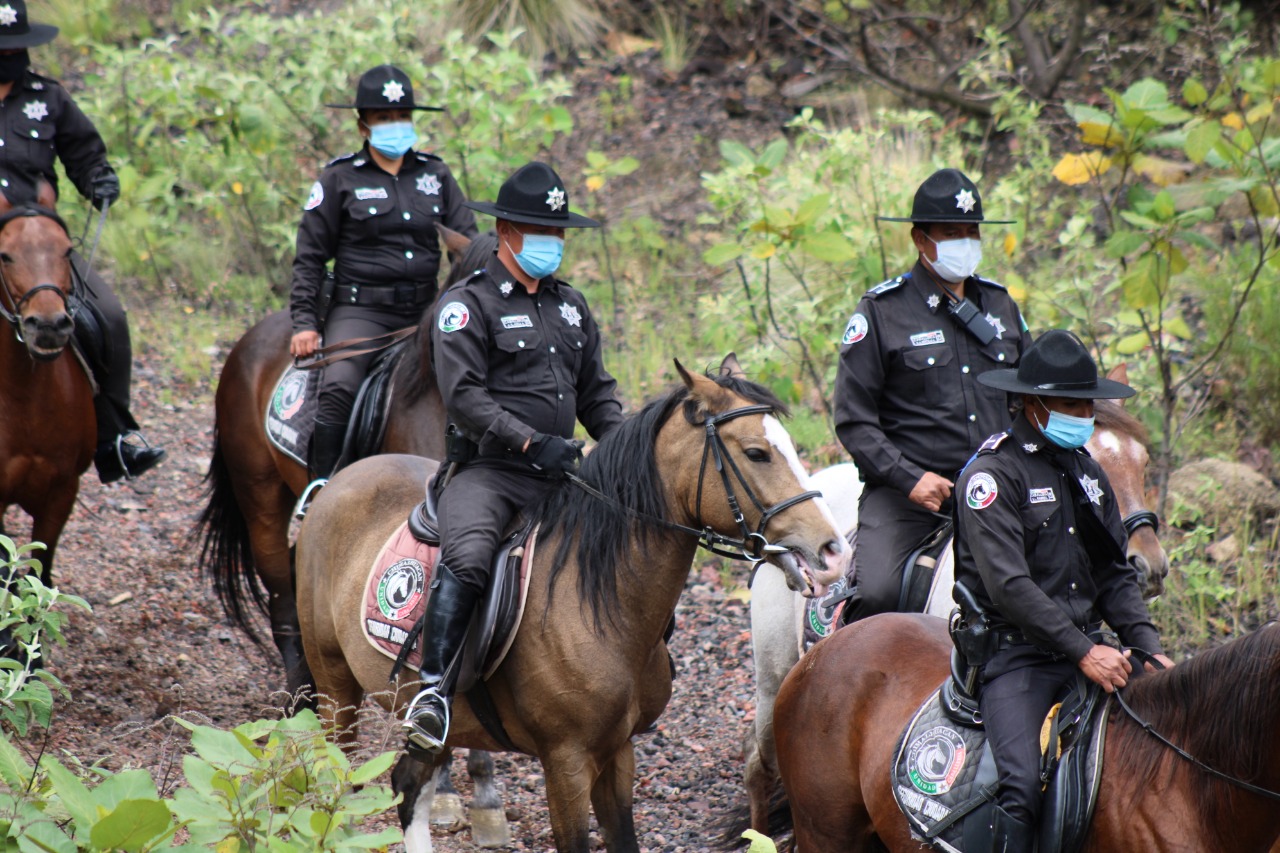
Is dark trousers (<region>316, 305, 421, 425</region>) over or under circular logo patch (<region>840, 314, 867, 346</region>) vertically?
under

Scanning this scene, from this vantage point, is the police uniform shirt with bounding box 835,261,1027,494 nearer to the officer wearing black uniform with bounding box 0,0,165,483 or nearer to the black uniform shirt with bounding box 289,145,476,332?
the black uniform shirt with bounding box 289,145,476,332

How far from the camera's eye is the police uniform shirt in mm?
5180

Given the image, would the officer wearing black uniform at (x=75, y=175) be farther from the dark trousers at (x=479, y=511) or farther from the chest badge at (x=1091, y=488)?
the chest badge at (x=1091, y=488)

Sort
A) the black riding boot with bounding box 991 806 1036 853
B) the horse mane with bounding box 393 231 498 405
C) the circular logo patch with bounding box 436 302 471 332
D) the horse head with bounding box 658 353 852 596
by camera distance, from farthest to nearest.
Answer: the horse mane with bounding box 393 231 498 405
the circular logo patch with bounding box 436 302 471 332
the horse head with bounding box 658 353 852 596
the black riding boot with bounding box 991 806 1036 853

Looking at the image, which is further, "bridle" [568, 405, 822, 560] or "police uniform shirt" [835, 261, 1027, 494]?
"police uniform shirt" [835, 261, 1027, 494]

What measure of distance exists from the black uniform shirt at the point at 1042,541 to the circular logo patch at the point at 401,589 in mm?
2032

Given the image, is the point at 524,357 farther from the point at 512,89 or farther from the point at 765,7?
the point at 765,7

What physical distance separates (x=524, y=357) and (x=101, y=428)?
10.9 feet

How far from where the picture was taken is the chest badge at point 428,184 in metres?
7.32

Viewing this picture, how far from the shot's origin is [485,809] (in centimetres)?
595

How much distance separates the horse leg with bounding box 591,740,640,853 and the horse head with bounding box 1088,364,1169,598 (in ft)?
6.55

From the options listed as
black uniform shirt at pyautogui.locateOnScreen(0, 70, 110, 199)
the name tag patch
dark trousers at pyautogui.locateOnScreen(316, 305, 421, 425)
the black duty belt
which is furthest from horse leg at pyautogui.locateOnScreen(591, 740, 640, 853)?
black uniform shirt at pyautogui.locateOnScreen(0, 70, 110, 199)

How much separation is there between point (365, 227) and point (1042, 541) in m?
4.45

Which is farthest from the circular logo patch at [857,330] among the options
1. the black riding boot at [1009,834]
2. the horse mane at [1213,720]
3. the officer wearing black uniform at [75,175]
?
the officer wearing black uniform at [75,175]
